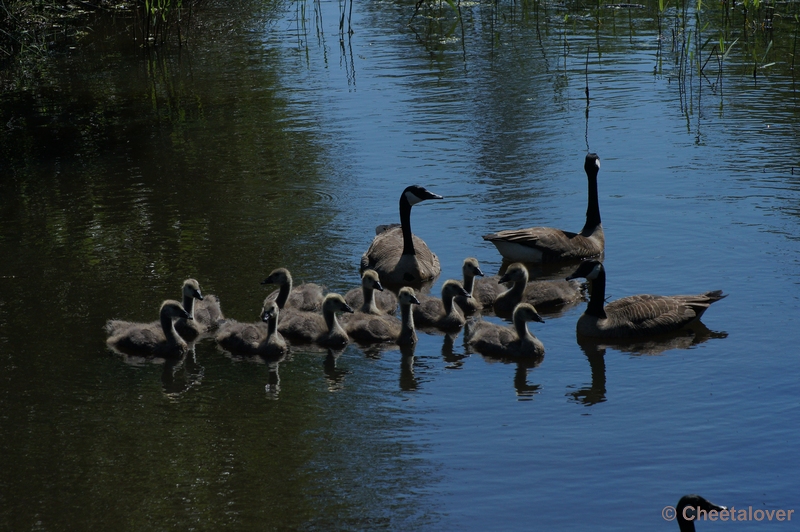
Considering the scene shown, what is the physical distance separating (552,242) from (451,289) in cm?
233

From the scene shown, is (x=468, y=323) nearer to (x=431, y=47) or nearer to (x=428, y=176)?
(x=428, y=176)

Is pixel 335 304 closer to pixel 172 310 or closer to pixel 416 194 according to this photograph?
pixel 172 310

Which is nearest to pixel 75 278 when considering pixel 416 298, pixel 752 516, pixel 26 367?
pixel 26 367

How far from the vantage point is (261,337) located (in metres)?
10.0

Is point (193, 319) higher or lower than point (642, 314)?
higher

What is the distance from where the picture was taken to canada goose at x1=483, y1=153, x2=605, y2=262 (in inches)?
482

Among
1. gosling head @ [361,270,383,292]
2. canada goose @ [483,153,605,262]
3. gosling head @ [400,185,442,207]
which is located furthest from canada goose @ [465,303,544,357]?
gosling head @ [400,185,442,207]

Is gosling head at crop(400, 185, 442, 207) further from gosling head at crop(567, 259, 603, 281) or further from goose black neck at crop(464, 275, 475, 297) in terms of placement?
gosling head at crop(567, 259, 603, 281)

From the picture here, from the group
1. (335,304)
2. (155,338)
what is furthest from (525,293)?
(155,338)

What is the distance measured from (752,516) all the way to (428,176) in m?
8.93

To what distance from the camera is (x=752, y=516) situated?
6.87 m

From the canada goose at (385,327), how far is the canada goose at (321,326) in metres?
0.14

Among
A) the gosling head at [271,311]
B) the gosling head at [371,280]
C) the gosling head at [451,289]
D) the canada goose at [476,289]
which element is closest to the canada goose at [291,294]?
the gosling head at [371,280]

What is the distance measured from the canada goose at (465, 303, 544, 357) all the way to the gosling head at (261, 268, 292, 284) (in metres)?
2.12
